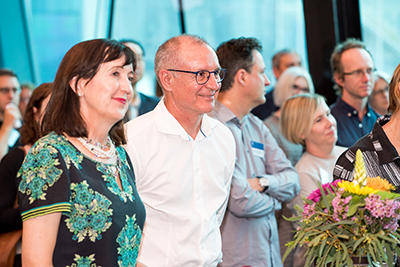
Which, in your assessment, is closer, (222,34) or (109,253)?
(109,253)

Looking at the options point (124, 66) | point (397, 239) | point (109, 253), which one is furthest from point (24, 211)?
point (397, 239)

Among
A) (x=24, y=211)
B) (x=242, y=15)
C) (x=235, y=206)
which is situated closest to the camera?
(x=24, y=211)

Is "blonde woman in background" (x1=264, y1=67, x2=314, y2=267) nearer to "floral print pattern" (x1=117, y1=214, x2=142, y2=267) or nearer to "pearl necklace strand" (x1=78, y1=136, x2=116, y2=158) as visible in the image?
"floral print pattern" (x1=117, y1=214, x2=142, y2=267)

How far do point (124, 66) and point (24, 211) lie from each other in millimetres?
688

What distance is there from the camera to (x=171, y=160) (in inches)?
83.0

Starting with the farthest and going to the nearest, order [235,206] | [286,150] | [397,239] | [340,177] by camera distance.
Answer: [286,150] → [235,206] → [340,177] → [397,239]

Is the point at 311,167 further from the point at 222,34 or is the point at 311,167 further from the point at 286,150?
the point at 222,34

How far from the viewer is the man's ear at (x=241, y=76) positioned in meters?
2.94

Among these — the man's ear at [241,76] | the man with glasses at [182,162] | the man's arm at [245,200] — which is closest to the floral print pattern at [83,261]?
the man with glasses at [182,162]

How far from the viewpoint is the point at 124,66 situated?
5.71 feet

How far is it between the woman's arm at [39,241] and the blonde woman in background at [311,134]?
2098 millimetres

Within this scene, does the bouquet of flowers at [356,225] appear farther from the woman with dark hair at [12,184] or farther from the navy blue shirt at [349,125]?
the navy blue shirt at [349,125]

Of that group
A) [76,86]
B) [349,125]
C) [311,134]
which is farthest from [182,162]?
[349,125]

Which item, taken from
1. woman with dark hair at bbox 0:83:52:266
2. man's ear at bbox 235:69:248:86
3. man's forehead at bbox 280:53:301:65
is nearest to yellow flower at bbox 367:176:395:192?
man's ear at bbox 235:69:248:86
